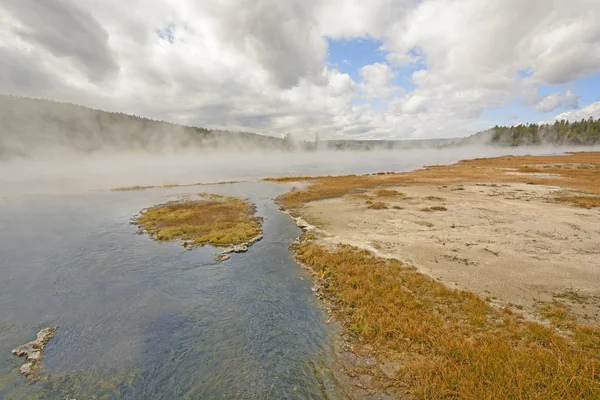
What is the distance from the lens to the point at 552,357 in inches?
380

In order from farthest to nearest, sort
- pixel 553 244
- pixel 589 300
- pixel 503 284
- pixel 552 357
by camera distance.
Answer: pixel 553 244, pixel 503 284, pixel 589 300, pixel 552 357

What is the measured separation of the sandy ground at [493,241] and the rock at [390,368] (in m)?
7.80

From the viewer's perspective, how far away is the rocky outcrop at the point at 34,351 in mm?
10907

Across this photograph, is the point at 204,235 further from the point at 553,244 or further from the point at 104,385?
the point at 553,244

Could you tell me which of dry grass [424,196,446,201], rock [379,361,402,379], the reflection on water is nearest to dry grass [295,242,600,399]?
rock [379,361,402,379]

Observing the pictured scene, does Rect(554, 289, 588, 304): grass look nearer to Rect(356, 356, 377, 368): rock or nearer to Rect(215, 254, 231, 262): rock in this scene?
Rect(356, 356, 377, 368): rock

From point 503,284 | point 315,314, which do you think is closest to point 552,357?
point 503,284

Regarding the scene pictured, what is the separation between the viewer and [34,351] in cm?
1191

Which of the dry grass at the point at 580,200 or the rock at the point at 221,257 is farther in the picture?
the dry grass at the point at 580,200

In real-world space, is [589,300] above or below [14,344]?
below

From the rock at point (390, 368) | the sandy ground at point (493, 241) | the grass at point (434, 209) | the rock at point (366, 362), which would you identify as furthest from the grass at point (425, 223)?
the rock at point (366, 362)

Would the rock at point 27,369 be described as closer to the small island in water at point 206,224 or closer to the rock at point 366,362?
the small island in water at point 206,224

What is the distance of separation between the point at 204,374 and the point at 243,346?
2028mm

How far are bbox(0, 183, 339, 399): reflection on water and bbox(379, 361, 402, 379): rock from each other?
7.04ft
